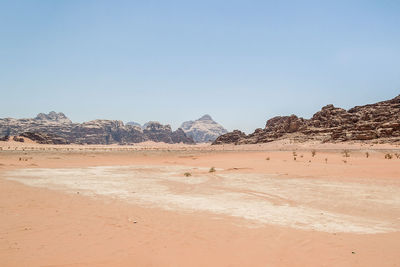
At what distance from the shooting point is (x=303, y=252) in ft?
15.1

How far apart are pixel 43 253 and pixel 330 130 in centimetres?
5798

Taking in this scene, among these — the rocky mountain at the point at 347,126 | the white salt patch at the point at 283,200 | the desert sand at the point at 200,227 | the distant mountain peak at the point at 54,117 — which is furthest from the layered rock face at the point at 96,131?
the desert sand at the point at 200,227

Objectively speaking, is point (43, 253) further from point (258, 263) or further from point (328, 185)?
point (328, 185)

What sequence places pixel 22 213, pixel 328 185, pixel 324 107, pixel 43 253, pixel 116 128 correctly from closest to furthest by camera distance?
pixel 43 253
pixel 22 213
pixel 328 185
pixel 324 107
pixel 116 128

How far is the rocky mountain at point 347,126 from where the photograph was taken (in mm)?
43688

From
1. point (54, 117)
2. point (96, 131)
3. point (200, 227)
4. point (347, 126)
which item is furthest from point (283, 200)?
point (54, 117)

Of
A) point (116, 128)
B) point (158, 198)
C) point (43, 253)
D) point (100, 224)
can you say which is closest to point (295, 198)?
point (158, 198)

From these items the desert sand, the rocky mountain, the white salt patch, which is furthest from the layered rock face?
the desert sand

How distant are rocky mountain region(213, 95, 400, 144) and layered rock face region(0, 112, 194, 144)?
7398 cm

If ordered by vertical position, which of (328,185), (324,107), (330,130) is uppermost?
(324,107)

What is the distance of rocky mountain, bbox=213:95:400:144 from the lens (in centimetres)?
4369

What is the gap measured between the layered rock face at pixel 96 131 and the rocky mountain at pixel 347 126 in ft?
243

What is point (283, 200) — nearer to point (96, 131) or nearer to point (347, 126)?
point (347, 126)

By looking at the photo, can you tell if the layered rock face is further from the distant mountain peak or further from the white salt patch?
the white salt patch
